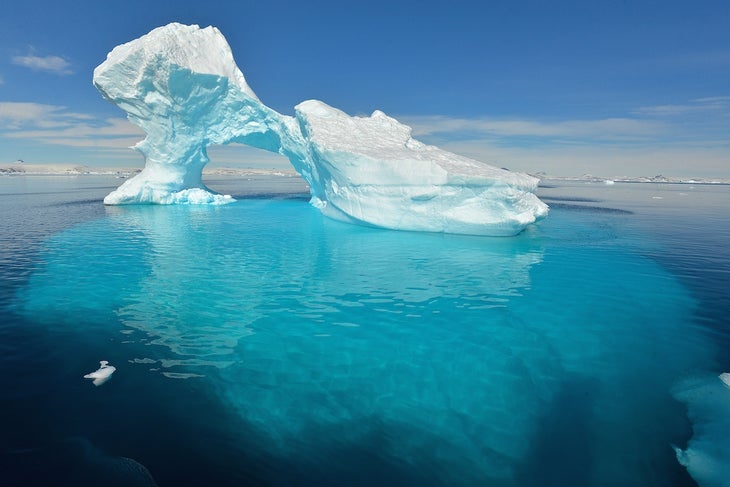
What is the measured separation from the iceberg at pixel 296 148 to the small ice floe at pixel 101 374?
48.0 feet

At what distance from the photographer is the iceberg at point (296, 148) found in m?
18.9

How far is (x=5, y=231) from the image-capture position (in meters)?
19.6

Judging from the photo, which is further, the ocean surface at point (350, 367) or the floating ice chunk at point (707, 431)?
the ocean surface at point (350, 367)

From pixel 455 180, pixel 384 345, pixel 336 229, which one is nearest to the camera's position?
pixel 384 345

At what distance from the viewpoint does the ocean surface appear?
4.85m

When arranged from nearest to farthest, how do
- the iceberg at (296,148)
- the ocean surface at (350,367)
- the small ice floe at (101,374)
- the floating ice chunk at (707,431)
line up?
the floating ice chunk at (707,431) < the ocean surface at (350,367) < the small ice floe at (101,374) < the iceberg at (296,148)

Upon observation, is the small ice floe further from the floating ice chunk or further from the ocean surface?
the floating ice chunk

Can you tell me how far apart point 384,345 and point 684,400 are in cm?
491

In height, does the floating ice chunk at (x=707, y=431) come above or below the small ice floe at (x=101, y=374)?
below

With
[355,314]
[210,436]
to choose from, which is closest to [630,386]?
[355,314]

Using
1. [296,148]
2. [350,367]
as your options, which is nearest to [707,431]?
[350,367]

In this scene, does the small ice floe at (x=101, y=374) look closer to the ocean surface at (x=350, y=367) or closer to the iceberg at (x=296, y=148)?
the ocean surface at (x=350, y=367)

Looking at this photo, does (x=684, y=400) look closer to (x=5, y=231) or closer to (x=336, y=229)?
(x=336, y=229)

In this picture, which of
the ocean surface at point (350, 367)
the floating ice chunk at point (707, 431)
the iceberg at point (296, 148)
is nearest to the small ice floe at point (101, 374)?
the ocean surface at point (350, 367)
